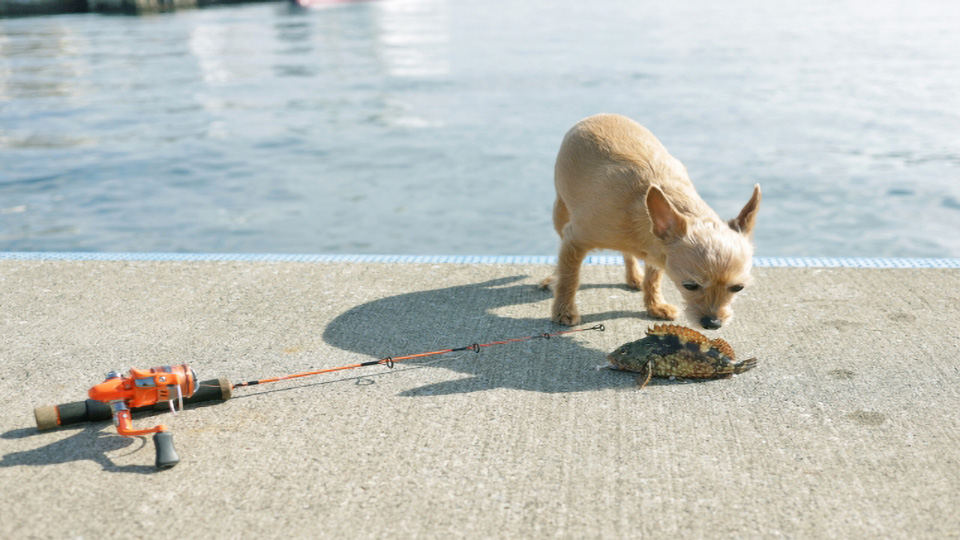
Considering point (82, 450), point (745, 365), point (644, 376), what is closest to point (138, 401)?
point (82, 450)

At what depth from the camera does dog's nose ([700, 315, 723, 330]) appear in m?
3.77

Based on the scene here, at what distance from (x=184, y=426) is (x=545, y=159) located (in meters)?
10.5

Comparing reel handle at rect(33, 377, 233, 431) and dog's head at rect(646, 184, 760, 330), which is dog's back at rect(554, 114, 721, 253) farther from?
reel handle at rect(33, 377, 233, 431)

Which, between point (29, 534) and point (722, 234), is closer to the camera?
point (29, 534)

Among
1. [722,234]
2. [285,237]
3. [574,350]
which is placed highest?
[722,234]

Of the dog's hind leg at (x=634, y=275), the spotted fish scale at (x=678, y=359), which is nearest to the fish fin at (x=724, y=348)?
the spotted fish scale at (x=678, y=359)

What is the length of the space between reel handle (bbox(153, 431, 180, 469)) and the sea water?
6.82 m

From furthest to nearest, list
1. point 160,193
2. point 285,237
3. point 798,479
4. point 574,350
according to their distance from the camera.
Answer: point 160,193 < point 285,237 < point 574,350 < point 798,479

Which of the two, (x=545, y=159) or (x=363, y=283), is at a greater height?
(x=363, y=283)

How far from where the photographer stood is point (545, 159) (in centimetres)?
1331

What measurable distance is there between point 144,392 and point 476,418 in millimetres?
1307

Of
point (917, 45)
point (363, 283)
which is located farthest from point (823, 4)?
point (363, 283)

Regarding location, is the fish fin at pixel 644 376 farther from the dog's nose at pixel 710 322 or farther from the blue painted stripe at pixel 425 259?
the blue painted stripe at pixel 425 259

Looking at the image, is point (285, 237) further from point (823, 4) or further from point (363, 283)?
point (823, 4)
